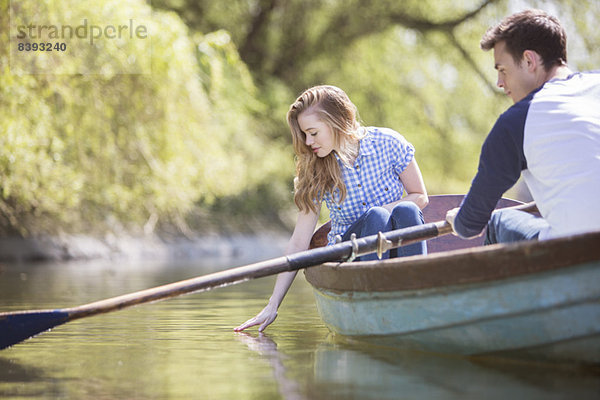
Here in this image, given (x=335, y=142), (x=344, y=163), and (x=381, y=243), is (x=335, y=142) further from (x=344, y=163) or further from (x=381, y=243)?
(x=381, y=243)

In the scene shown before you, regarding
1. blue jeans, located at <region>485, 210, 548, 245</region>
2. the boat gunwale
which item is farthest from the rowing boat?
blue jeans, located at <region>485, 210, 548, 245</region>

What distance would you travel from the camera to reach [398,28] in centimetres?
1562

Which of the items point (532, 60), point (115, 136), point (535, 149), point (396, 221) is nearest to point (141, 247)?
point (115, 136)

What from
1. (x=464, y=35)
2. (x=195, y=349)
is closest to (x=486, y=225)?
(x=195, y=349)

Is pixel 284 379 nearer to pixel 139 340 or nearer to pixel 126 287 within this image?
pixel 139 340

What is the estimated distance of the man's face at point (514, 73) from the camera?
2.98 metres

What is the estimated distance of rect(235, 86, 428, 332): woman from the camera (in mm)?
4012

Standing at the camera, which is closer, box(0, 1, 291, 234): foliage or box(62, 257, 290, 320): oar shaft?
box(62, 257, 290, 320): oar shaft

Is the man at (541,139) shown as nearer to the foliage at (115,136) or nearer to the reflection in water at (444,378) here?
the reflection in water at (444,378)

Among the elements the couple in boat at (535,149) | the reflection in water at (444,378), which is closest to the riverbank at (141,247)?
the couple in boat at (535,149)

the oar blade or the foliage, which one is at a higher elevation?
the foliage

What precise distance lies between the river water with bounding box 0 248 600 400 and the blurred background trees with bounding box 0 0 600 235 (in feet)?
12.6

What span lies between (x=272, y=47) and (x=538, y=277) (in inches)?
532

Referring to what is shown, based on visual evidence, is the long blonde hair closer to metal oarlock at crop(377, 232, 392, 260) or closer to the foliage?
metal oarlock at crop(377, 232, 392, 260)
